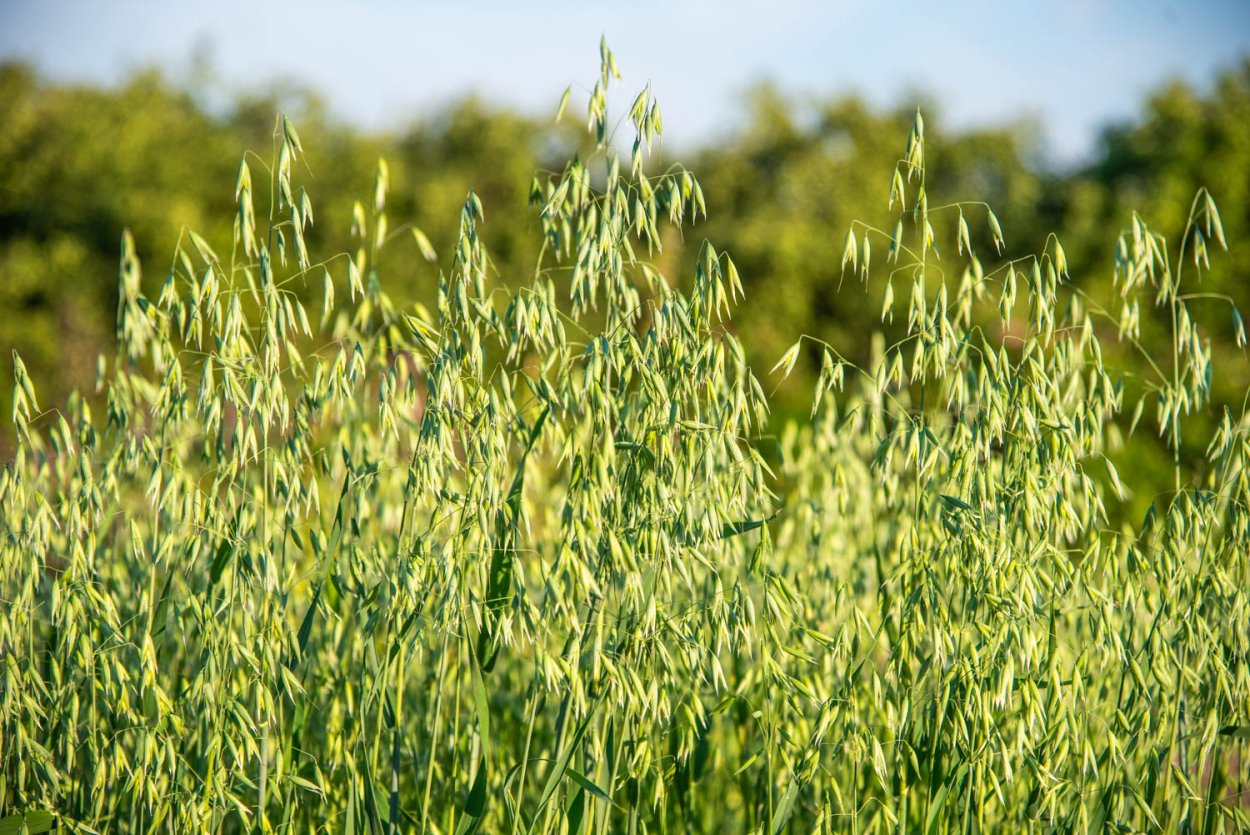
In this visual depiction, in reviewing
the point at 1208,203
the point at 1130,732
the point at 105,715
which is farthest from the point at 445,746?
the point at 1208,203

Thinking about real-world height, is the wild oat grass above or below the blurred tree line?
below

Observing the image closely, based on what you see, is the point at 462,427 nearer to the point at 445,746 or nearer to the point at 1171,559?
the point at 445,746

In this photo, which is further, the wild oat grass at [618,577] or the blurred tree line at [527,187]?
the blurred tree line at [527,187]

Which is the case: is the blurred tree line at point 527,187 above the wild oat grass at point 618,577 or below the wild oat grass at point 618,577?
above

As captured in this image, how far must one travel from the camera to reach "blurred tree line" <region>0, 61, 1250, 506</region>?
39.0 feet

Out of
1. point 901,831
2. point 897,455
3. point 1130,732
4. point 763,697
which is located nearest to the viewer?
point 901,831

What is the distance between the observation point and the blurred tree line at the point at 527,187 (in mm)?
11898

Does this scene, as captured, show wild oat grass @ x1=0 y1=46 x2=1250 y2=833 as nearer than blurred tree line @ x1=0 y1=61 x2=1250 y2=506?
Yes

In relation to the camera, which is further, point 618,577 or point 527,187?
point 527,187

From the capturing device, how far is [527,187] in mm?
10648

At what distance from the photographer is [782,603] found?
166 centimetres

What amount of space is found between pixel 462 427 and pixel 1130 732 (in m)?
1.35

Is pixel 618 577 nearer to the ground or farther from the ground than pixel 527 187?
nearer to the ground

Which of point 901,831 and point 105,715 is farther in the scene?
point 105,715
